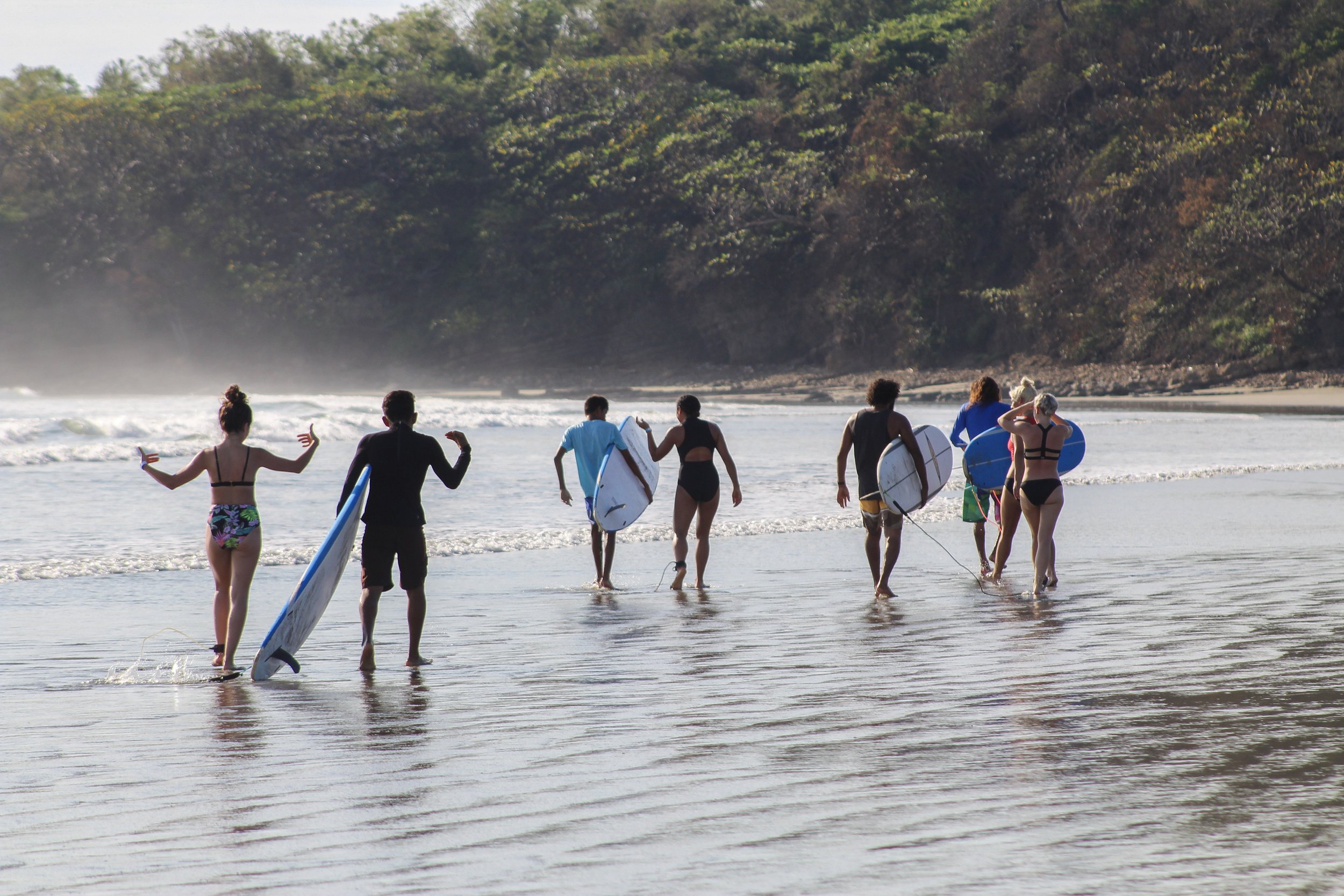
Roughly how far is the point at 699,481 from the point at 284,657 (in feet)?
11.1

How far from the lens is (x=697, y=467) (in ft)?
27.8

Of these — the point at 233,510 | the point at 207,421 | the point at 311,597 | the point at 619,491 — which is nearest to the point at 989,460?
the point at 619,491

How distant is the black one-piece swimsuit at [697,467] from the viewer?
27.6 feet

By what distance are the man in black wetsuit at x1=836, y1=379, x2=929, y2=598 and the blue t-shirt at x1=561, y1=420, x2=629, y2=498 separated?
1.53 metres

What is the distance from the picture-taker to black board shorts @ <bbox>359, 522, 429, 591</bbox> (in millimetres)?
5891

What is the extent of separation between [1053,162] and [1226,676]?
144ft

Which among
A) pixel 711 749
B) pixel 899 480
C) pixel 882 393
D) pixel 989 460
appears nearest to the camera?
pixel 711 749

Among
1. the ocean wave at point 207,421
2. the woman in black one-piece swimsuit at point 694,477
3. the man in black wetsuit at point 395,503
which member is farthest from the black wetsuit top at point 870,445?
the ocean wave at point 207,421

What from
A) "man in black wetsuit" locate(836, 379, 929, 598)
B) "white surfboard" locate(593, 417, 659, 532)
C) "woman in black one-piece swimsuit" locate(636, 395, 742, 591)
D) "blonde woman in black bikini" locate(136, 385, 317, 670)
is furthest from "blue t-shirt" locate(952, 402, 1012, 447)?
"blonde woman in black bikini" locate(136, 385, 317, 670)

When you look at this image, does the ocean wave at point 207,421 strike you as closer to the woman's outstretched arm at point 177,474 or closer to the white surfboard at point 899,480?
the woman's outstretched arm at point 177,474

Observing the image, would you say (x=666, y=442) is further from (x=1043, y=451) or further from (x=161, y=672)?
(x=161, y=672)

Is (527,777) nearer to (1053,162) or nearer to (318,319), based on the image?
(1053,162)

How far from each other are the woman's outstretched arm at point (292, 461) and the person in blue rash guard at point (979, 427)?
419 centimetres

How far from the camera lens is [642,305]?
5541 centimetres
